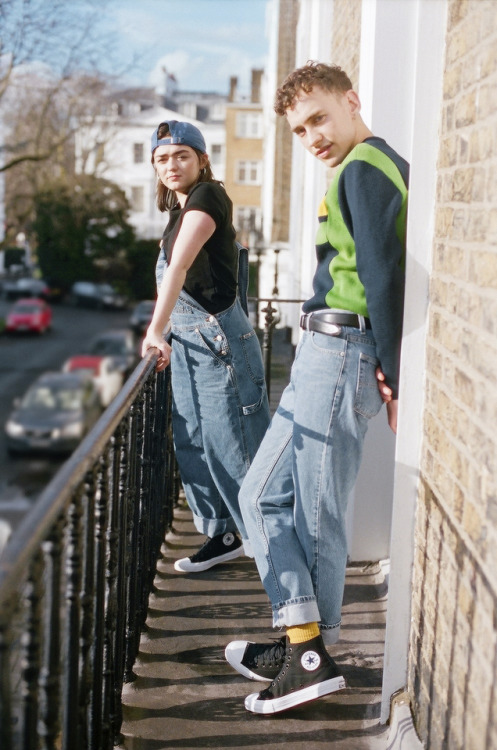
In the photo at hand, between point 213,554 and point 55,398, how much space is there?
27041 mm

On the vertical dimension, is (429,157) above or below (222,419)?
above

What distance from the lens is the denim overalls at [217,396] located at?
370 centimetres

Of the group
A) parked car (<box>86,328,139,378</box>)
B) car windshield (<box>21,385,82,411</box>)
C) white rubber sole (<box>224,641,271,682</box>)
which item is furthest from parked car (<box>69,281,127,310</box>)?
white rubber sole (<box>224,641,271,682</box>)

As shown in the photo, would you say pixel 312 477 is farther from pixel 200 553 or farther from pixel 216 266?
pixel 200 553

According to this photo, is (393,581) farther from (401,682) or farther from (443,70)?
(443,70)

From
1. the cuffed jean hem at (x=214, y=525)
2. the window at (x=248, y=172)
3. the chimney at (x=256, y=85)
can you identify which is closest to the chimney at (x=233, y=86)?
the chimney at (x=256, y=85)

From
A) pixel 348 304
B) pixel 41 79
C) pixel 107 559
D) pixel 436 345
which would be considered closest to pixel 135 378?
pixel 107 559

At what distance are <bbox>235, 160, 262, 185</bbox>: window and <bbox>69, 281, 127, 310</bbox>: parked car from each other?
11988mm

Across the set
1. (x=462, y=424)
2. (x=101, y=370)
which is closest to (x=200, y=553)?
(x=462, y=424)

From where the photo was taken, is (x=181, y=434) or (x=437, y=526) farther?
(x=181, y=434)

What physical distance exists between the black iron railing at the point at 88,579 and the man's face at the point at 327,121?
3.20ft

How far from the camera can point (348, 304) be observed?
8.86 feet

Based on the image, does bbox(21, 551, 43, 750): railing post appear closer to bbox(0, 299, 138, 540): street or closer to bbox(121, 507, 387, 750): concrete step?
bbox(121, 507, 387, 750): concrete step

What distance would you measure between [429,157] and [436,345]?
1.79 feet
